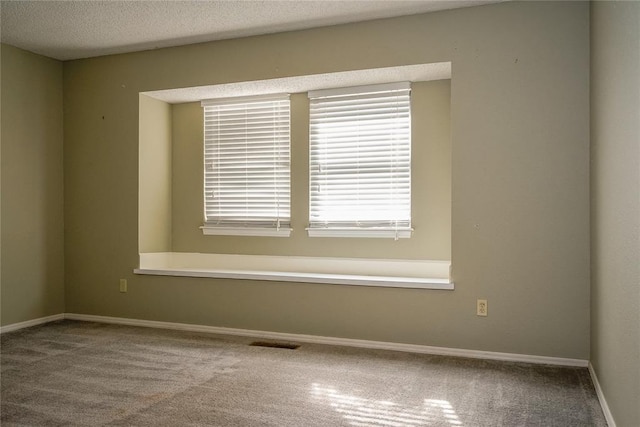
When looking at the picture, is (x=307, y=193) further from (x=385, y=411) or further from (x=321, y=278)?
(x=385, y=411)

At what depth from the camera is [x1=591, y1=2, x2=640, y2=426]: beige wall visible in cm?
200

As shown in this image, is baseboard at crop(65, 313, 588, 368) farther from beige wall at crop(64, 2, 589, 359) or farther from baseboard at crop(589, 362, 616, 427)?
baseboard at crop(589, 362, 616, 427)

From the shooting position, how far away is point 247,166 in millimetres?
4984

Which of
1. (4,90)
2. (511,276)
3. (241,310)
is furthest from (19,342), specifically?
(511,276)

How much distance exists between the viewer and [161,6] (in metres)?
3.78

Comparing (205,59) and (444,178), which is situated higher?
(205,59)

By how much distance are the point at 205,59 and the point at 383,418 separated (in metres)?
3.37

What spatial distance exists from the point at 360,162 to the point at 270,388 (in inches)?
84.2

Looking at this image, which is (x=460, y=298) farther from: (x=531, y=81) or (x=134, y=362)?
(x=134, y=362)

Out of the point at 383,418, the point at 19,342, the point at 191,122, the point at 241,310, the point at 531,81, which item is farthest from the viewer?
the point at 191,122

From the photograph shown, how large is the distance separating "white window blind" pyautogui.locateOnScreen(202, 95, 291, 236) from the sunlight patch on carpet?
7.07ft

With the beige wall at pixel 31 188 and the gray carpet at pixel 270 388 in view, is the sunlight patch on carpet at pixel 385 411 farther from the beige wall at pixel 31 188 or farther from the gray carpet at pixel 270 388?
the beige wall at pixel 31 188

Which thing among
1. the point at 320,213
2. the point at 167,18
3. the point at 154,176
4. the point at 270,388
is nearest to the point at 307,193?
the point at 320,213

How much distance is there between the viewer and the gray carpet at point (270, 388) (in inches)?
104
